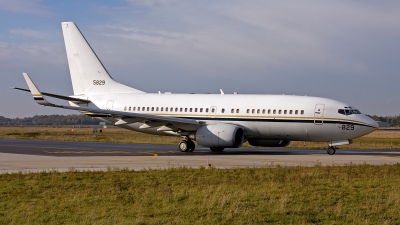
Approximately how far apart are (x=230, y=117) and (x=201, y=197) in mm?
21892

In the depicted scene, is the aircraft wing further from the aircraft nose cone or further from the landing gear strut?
the aircraft nose cone

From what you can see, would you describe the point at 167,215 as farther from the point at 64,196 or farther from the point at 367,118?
the point at 367,118

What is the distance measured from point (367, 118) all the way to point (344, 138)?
1.84m

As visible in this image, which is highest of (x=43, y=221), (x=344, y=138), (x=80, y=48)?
(x=80, y=48)

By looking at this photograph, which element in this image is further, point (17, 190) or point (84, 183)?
point (84, 183)

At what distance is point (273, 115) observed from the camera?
35.6 metres

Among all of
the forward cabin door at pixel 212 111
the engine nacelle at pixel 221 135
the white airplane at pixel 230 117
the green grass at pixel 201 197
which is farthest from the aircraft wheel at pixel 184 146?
the green grass at pixel 201 197

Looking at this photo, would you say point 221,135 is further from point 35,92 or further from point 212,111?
point 35,92

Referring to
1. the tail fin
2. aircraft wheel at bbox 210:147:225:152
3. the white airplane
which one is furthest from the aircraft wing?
the tail fin

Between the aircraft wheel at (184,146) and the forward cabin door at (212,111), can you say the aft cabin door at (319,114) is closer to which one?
the forward cabin door at (212,111)

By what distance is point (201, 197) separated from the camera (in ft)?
49.4

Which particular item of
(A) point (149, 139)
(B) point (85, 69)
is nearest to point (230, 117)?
(B) point (85, 69)

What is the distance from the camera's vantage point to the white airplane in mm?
34625

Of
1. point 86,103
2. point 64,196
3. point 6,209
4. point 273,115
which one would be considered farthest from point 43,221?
point 86,103
